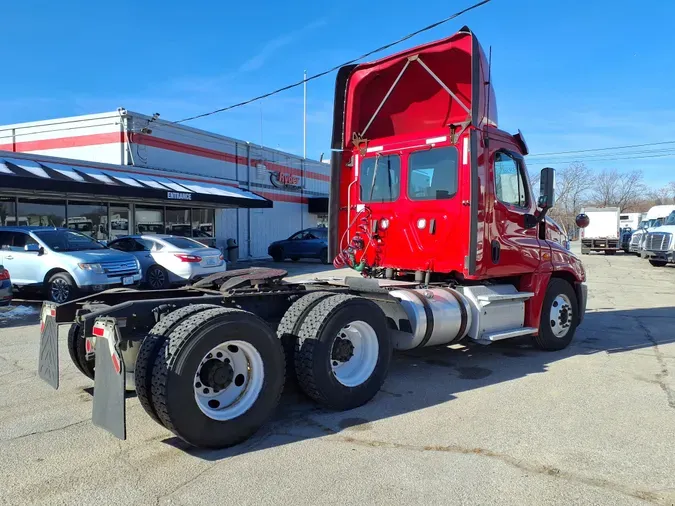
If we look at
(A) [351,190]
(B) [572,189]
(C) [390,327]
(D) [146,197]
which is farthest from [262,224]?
(B) [572,189]

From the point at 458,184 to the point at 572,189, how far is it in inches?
3164

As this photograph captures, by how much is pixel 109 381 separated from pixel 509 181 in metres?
5.23

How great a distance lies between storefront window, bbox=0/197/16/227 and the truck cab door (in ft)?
50.6

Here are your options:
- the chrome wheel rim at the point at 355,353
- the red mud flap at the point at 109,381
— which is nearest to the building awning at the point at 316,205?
the chrome wheel rim at the point at 355,353

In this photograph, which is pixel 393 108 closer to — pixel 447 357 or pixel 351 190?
pixel 351 190

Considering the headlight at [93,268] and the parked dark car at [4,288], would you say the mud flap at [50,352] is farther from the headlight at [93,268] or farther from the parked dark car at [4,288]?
the headlight at [93,268]

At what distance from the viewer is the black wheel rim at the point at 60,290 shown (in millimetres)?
11078

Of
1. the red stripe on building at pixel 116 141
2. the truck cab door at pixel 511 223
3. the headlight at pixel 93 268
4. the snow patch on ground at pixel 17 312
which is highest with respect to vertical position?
the red stripe on building at pixel 116 141

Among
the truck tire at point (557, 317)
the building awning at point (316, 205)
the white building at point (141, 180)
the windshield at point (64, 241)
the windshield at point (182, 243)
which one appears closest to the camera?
the truck tire at point (557, 317)

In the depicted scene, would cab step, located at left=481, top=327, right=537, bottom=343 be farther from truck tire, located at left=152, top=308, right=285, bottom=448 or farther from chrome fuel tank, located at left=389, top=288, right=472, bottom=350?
truck tire, located at left=152, top=308, right=285, bottom=448

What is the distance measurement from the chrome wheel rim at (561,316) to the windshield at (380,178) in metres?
2.71

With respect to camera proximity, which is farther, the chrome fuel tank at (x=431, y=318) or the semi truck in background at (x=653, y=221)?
the semi truck in background at (x=653, y=221)

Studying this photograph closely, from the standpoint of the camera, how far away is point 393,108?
7.30 metres

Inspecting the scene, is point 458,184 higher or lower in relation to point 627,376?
higher
